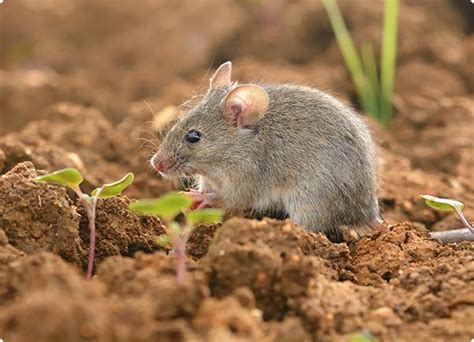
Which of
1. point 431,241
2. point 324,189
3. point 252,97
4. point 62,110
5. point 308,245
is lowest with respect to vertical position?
point 431,241

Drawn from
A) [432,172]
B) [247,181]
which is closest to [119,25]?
[432,172]

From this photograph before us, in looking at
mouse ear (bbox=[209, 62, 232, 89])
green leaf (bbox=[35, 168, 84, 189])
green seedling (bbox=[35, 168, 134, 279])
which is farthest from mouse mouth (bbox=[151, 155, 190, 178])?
green leaf (bbox=[35, 168, 84, 189])

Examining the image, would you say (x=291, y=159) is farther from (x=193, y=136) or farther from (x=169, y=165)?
(x=169, y=165)

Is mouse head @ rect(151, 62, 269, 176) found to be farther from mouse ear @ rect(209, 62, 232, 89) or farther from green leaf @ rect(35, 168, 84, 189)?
green leaf @ rect(35, 168, 84, 189)

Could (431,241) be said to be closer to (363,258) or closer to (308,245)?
(363,258)

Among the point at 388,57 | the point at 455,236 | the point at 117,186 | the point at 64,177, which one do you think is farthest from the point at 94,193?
the point at 388,57

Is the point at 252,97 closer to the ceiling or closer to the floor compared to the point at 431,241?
closer to the ceiling

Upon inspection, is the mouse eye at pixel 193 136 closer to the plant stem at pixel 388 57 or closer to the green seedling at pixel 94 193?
the green seedling at pixel 94 193

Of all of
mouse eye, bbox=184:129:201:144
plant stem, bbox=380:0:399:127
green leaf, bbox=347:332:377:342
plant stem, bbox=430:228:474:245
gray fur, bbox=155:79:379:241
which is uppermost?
plant stem, bbox=380:0:399:127
